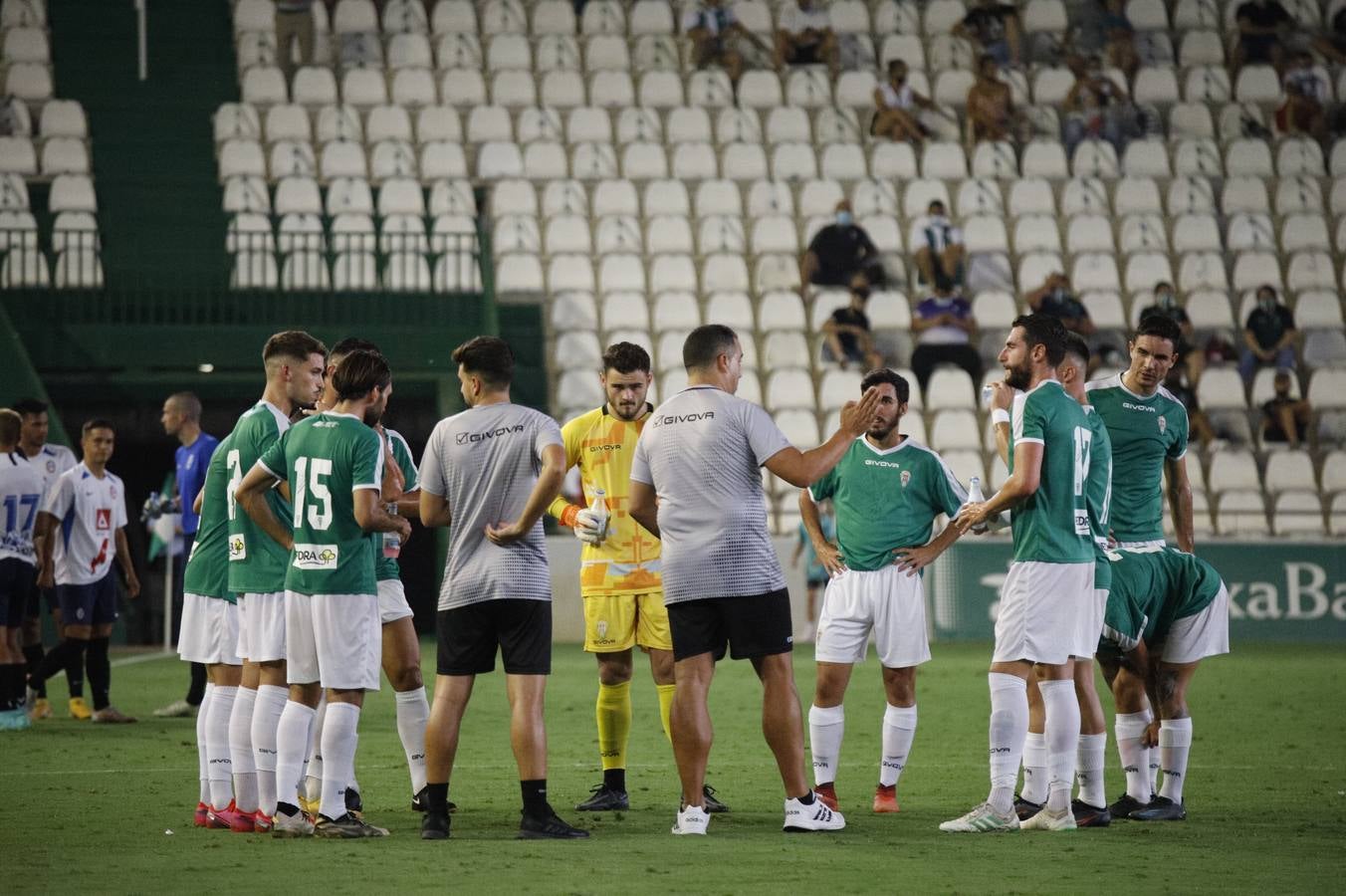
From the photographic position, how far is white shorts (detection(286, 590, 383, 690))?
295 inches

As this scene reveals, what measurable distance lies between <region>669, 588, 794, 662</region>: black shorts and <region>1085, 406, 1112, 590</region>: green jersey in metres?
1.53

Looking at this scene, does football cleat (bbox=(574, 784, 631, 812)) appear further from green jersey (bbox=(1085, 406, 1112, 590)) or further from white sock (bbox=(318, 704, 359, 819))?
green jersey (bbox=(1085, 406, 1112, 590))

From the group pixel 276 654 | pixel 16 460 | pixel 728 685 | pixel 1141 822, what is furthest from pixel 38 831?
pixel 728 685

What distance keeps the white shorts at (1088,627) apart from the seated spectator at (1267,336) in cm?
1669

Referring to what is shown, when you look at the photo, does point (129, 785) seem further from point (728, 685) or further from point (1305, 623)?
point (1305, 623)

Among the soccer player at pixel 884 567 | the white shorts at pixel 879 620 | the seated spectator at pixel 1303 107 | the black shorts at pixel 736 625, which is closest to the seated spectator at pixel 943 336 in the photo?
the seated spectator at pixel 1303 107

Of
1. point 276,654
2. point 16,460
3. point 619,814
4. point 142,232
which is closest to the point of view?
point 276,654

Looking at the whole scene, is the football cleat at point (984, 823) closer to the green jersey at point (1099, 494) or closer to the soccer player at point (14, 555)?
the green jersey at point (1099, 494)

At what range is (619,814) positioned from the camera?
844cm

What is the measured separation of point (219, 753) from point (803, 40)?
70.3ft

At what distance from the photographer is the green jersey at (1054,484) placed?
7898 mm

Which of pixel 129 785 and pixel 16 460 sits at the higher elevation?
pixel 16 460

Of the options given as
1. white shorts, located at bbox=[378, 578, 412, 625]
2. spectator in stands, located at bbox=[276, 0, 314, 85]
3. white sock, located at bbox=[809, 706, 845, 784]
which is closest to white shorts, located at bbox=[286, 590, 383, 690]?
white shorts, located at bbox=[378, 578, 412, 625]

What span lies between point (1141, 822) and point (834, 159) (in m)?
19.0
